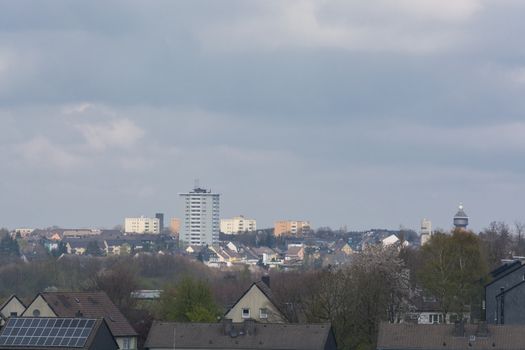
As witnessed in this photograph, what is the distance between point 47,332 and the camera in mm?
75438

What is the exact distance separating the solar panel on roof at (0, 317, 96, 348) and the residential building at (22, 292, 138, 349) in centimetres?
494

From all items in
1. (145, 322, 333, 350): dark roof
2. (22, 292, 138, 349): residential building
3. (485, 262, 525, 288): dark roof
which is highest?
(485, 262, 525, 288): dark roof

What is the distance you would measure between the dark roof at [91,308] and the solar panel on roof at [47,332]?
4959 millimetres

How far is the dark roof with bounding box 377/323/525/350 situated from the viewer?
72.2 meters

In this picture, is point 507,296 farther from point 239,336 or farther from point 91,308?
point 91,308

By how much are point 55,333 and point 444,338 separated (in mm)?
19292

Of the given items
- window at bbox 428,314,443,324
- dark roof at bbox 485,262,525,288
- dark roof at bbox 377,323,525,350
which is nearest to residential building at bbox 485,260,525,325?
dark roof at bbox 485,262,525,288

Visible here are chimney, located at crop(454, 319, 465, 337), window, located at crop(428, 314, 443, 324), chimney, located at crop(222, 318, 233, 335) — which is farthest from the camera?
window, located at crop(428, 314, 443, 324)

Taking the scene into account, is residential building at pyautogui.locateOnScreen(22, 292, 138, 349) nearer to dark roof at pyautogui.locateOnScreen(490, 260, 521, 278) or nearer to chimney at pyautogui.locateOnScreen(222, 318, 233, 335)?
chimney at pyautogui.locateOnScreen(222, 318, 233, 335)

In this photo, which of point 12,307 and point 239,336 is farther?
point 12,307

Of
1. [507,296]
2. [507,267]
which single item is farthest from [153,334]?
[507,267]

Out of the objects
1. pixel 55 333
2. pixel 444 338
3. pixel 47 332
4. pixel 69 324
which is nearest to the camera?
pixel 444 338

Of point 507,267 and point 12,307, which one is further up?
point 507,267

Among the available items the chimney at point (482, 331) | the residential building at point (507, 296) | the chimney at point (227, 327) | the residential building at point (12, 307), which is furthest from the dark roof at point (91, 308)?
the residential building at point (507, 296)
